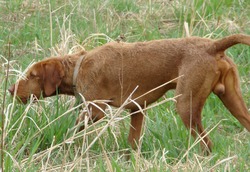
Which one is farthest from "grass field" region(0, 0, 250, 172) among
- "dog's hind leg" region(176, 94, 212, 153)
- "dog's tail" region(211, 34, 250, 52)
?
"dog's tail" region(211, 34, 250, 52)

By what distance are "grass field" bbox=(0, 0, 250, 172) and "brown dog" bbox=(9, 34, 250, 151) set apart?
149 millimetres

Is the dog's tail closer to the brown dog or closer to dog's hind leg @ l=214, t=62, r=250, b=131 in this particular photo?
the brown dog

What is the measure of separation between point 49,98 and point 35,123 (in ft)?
4.21

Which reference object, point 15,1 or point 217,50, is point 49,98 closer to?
point 217,50

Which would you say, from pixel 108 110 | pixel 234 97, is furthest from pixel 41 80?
pixel 234 97

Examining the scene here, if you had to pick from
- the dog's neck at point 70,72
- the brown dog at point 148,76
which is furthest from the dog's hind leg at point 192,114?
the dog's neck at point 70,72

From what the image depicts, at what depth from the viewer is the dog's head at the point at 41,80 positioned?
7.66 meters

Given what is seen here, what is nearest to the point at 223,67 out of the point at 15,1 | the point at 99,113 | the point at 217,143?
the point at 217,143

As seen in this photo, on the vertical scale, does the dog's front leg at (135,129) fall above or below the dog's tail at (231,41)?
below

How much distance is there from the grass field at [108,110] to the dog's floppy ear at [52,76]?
0.49ft

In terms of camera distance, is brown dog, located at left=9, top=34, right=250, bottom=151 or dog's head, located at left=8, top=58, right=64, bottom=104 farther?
dog's head, located at left=8, top=58, right=64, bottom=104

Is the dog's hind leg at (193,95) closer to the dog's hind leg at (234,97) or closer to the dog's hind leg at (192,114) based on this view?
the dog's hind leg at (192,114)

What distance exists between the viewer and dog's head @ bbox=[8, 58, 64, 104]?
766 cm

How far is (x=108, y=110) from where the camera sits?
7914mm
